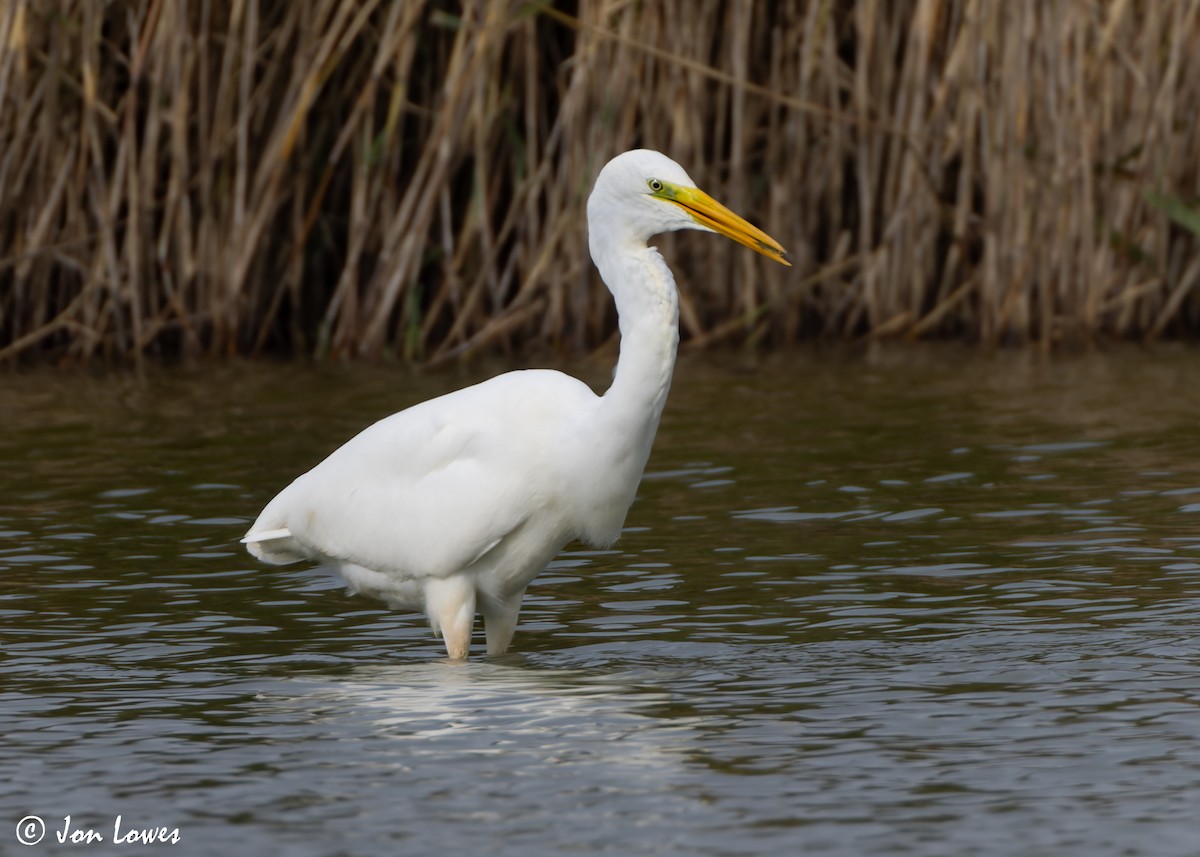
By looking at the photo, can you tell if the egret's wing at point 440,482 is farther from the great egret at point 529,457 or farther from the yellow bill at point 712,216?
the yellow bill at point 712,216

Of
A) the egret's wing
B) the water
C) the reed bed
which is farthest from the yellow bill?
the reed bed

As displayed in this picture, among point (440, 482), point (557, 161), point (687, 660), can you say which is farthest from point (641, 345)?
point (557, 161)

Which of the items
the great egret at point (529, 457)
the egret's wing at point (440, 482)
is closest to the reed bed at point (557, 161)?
the egret's wing at point (440, 482)

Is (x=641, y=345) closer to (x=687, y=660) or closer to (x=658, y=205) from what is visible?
(x=658, y=205)

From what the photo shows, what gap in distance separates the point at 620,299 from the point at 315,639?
154 cm

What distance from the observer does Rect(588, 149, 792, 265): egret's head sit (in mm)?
5828

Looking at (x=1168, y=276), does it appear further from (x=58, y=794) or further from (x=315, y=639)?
(x=58, y=794)

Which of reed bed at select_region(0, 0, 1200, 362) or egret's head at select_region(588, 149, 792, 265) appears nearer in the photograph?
egret's head at select_region(588, 149, 792, 265)

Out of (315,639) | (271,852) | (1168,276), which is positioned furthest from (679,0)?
(271,852)

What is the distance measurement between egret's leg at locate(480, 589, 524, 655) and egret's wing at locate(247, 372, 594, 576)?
26 centimetres

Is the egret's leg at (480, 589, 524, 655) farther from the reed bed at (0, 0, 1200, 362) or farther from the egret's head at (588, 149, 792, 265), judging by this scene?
the reed bed at (0, 0, 1200, 362)

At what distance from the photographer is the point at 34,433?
10.4 m

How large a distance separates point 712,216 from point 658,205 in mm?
160

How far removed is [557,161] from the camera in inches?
520
